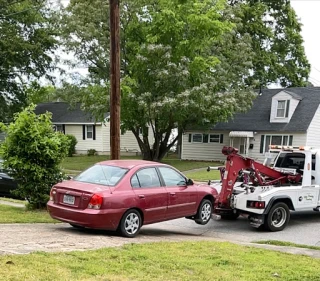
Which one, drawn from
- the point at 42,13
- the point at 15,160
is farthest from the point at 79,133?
the point at 15,160

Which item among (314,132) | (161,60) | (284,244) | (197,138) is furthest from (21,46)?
(284,244)

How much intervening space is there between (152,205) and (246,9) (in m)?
29.3

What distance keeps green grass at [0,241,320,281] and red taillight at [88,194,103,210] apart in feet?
4.15

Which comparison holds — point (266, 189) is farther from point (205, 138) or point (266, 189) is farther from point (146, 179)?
point (205, 138)

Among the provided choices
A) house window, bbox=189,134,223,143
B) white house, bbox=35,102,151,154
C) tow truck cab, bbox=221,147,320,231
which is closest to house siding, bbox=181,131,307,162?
house window, bbox=189,134,223,143

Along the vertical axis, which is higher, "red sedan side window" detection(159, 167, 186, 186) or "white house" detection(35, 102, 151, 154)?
"red sedan side window" detection(159, 167, 186, 186)

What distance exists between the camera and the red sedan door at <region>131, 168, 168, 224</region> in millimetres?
8127

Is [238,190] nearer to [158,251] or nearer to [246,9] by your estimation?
[158,251]

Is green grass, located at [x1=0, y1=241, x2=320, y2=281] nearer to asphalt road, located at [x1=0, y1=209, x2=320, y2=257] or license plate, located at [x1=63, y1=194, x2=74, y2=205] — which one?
asphalt road, located at [x1=0, y1=209, x2=320, y2=257]

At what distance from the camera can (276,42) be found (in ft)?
123

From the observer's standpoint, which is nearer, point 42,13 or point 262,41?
point 42,13

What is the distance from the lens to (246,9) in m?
33.6

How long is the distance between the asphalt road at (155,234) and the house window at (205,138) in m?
20.4

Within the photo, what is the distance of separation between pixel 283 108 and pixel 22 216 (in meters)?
24.4
